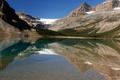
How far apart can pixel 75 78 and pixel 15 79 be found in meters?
5.18

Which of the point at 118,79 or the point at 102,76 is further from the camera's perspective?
Result: the point at 102,76

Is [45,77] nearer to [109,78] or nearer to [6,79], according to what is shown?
[6,79]

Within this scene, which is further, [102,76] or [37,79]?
[102,76]

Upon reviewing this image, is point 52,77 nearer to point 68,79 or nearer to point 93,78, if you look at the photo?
point 68,79

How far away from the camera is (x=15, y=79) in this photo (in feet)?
82.8

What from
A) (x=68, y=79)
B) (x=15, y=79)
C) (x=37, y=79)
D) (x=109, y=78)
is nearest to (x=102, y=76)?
(x=109, y=78)

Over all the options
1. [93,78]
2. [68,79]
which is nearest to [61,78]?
[68,79]

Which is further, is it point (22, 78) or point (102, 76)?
point (102, 76)

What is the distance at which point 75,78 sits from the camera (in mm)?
26375

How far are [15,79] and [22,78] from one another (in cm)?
81

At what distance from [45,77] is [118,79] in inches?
249

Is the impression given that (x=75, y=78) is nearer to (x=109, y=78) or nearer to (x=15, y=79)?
(x=109, y=78)

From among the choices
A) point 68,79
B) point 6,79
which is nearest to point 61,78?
point 68,79

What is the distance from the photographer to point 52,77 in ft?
88.1
